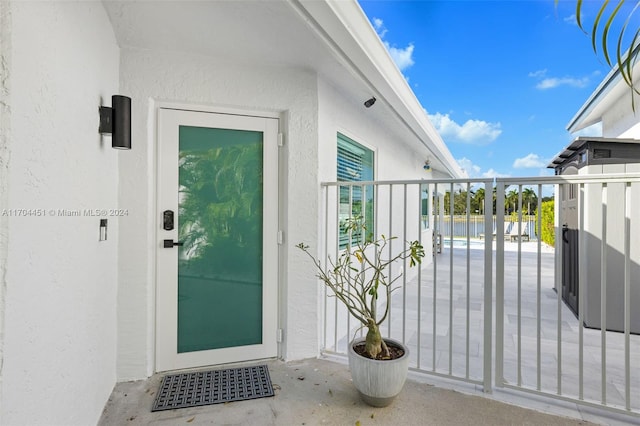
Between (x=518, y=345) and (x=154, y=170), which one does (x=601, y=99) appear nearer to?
(x=518, y=345)

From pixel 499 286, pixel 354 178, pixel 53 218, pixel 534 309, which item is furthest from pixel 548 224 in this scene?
pixel 53 218

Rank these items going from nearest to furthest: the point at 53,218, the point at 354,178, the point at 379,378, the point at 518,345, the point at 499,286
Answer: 1. the point at 53,218
2. the point at 379,378
3. the point at 518,345
4. the point at 499,286
5. the point at 354,178

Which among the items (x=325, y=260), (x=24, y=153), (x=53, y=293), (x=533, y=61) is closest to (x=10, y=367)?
(x=53, y=293)

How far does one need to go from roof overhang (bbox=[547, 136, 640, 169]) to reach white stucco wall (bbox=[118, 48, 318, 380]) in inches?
128

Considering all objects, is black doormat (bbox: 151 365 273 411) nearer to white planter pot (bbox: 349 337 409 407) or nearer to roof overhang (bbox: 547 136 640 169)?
white planter pot (bbox: 349 337 409 407)

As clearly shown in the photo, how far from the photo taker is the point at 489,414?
224 centimetres

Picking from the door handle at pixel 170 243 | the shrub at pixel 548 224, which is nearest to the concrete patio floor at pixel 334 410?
the door handle at pixel 170 243

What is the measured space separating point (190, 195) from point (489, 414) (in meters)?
2.69

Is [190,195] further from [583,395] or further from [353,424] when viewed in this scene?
[583,395]

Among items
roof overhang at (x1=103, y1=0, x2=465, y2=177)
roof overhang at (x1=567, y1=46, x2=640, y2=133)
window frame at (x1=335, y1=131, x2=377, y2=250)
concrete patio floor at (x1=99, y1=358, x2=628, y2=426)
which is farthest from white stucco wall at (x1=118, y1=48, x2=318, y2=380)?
Answer: roof overhang at (x1=567, y1=46, x2=640, y2=133)

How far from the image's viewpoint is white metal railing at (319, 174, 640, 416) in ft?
7.73

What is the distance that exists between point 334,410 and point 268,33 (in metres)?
2.67

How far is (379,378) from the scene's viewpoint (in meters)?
2.23

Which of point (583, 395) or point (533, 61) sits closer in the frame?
point (583, 395)
